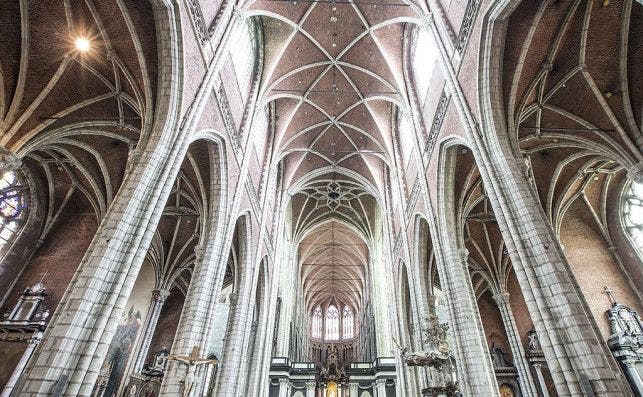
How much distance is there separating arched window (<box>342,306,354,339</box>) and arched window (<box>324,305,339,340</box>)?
932 mm

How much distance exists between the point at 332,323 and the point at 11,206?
36899 millimetres

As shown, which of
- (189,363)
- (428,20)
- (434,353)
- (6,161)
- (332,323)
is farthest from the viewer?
(332,323)

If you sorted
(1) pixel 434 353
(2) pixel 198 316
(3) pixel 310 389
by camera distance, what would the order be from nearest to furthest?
1. (1) pixel 434 353
2. (2) pixel 198 316
3. (3) pixel 310 389

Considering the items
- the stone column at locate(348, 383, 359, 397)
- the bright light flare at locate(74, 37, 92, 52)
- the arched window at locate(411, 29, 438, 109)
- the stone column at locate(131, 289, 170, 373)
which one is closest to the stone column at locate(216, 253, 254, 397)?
the stone column at locate(131, 289, 170, 373)

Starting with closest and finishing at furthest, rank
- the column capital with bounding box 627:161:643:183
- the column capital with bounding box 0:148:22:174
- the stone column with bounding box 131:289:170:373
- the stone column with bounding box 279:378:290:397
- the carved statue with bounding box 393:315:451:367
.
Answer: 1. the carved statue with bounding box 393:315:451:367
2. the column capital with bounding box 0:148:22:174
3. the column capital with bounding box 627:161:643:183
4. the stone column with bounding box 131:289:170:373
5. the stone column with bounding box 279:378:290:397

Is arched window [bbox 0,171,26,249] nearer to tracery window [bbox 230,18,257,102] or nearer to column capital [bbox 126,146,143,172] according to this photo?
tracery window [bbox 230,18,257,102]

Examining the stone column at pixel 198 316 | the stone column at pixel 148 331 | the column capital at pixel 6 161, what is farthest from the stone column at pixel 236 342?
the column capital at pixel 6 161

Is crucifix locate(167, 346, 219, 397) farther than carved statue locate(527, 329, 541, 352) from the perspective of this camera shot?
No

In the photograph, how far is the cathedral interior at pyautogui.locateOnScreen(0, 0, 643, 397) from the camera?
6566 millimetres

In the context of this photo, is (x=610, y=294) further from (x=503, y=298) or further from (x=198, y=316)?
(x=198, y=316)

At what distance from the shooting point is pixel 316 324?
4441 cm

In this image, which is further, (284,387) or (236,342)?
(284,387)

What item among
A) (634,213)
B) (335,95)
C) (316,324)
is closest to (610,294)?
(634,213)

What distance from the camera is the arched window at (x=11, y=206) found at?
15.2m
